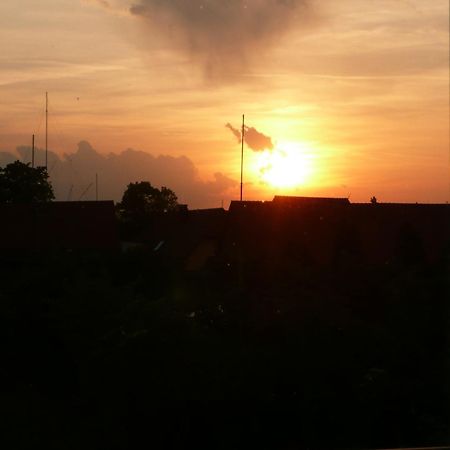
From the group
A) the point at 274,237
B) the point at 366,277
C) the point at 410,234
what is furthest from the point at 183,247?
the point at 366,277

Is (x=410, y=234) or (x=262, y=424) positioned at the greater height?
(x=410, y=234)

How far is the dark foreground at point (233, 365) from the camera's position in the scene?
10.3 m

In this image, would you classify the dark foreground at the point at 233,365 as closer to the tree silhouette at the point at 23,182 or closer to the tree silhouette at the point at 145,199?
the tree silhouette at the point at 23,182

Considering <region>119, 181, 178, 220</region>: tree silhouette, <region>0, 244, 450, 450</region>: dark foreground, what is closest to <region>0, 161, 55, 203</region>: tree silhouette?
<region>119, 181, 178, 220</region>: tree silhouette

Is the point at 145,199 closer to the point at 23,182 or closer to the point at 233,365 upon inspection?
the point at 23,182

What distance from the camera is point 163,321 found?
1091 cm

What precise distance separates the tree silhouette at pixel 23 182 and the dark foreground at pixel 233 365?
49.9 meters

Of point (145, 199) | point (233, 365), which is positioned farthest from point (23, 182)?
point (233, 365)

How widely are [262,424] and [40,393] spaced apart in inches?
144

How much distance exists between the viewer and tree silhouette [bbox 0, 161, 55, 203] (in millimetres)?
62022

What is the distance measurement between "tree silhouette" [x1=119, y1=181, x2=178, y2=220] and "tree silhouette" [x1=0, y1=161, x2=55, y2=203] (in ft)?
46.9

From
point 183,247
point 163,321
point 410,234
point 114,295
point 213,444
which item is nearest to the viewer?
point 213,444

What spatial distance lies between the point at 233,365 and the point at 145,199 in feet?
230

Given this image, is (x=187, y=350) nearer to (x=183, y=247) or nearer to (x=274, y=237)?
(x=274, y=237)
